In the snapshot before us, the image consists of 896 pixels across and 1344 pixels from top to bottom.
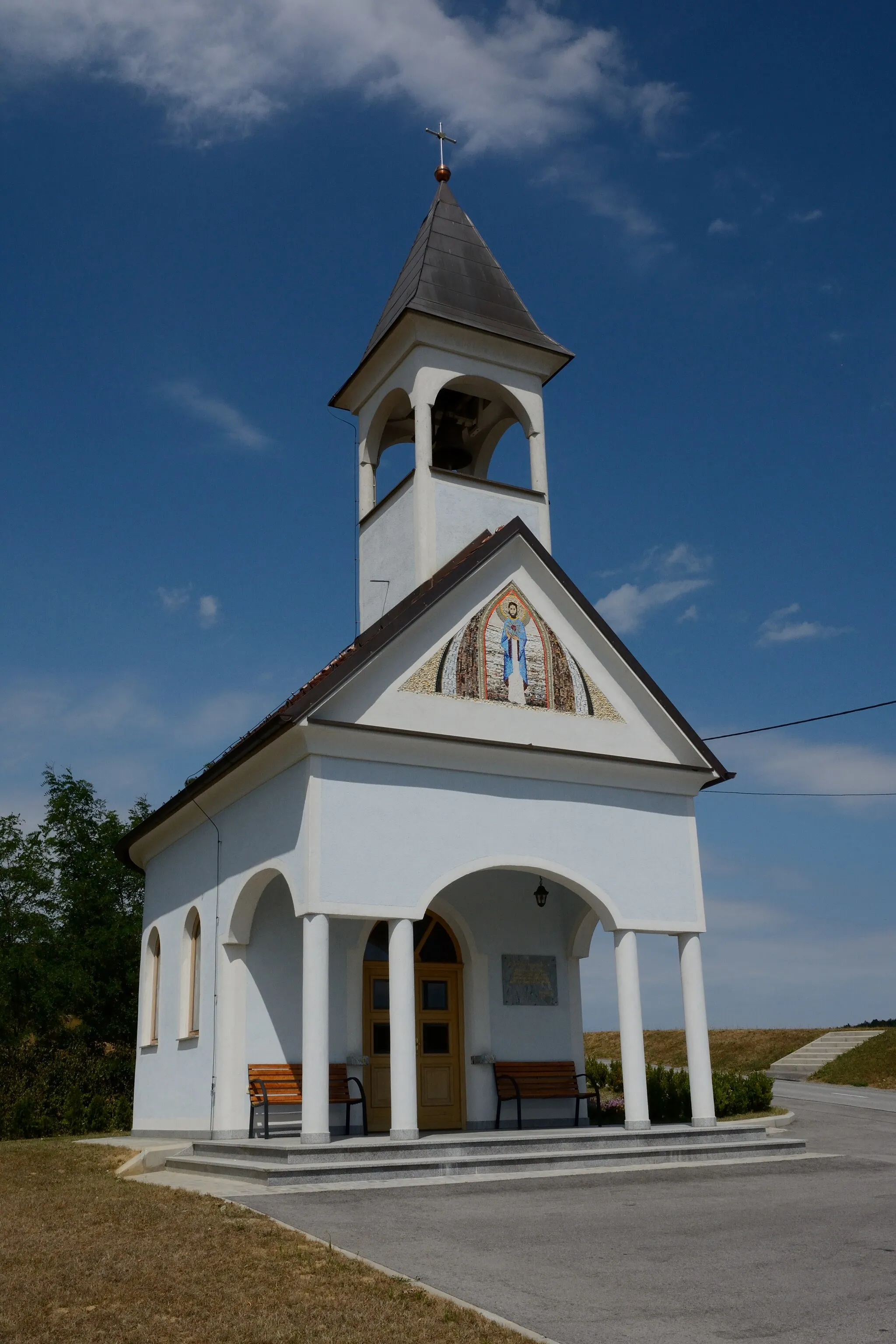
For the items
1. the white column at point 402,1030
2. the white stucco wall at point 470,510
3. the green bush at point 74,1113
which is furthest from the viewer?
the green bush at point 74,1113

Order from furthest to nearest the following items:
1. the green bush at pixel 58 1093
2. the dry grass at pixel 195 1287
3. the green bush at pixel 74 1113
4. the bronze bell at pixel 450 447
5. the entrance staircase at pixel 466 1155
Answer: the green bush at pixel 74 1113, the green bush at pixel 58 1093, the bronze bell at pixel 450 447, the entrance staircase at pixel 466 1155, the dry grass at pixel 195 1287

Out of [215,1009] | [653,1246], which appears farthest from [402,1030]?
[653,1246]

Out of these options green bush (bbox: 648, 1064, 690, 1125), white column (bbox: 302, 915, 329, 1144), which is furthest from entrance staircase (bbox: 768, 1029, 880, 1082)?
white column (bbox: 302, 915, 329, 1144)

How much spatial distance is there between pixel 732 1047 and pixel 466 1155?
2500 centimetres

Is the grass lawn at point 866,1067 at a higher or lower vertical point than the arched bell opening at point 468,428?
lower

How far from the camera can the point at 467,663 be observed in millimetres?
15070

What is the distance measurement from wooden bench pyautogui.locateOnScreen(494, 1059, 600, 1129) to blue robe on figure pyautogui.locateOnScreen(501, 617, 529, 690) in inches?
210

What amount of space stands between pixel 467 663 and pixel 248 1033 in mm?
5579

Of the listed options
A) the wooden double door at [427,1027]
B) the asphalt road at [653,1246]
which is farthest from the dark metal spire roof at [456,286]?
the asphalt road at [653,1246]

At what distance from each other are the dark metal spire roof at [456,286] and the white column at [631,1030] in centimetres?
925

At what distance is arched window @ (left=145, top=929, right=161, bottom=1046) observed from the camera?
1966 cm

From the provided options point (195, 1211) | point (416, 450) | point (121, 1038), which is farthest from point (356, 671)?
point (121, 1038)

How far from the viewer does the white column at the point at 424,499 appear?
55.1 ft

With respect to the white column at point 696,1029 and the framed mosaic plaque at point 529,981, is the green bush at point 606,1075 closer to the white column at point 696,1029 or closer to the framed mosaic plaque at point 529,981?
the framed mosaic plaque at point 529,981
